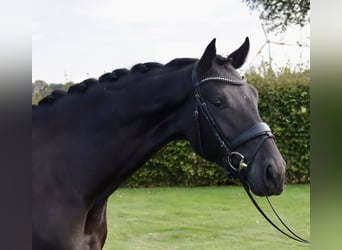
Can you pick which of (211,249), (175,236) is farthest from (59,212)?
(175,236)

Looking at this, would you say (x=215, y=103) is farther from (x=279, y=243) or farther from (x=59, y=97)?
(x=279, y=243)

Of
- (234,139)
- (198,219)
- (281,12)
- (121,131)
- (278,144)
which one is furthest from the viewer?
(281,12)

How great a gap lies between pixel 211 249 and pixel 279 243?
34.5 inches

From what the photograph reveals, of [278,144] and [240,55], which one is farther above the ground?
[240,55]

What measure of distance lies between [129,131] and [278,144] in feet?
24.1

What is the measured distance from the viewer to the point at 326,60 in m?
0.99

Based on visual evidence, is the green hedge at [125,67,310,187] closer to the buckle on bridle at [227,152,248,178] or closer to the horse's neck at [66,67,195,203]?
the horse's neck at [66,67,195,203]

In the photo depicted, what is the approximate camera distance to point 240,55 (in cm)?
239

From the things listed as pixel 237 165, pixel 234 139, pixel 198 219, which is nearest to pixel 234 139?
pixel 234 139

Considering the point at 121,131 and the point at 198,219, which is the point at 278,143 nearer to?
the point at 198,219

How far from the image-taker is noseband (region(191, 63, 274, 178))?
6.78 ft

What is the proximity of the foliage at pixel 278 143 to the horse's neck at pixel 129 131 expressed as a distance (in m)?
6.53

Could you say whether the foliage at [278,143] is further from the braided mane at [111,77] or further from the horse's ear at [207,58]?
the horse's ear at [207,58]

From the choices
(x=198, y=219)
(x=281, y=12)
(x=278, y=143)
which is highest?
(x=281, y=12)
